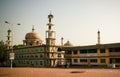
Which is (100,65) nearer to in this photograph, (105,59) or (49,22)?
(105,59)

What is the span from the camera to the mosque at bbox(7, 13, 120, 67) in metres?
43.6

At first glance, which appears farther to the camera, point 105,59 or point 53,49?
point 53,49

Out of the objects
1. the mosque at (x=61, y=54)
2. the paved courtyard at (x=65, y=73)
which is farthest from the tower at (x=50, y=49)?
the paved courtyard at (x=65, y=73)

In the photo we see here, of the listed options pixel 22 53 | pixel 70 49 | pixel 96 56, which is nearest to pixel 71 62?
pixel 70 49

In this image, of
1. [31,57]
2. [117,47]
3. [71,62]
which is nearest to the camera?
[117,47]

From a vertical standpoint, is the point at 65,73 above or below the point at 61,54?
below

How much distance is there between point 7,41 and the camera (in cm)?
7375

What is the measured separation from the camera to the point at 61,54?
57.3 m

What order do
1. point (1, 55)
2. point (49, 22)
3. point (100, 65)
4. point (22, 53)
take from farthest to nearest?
point (1, 55), point (22, 53), point (49, 22), point (100, 65)

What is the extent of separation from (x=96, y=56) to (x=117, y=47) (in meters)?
6.20

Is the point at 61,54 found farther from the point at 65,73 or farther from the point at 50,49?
the point at 65,73

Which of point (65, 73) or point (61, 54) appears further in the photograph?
point (61, 54)

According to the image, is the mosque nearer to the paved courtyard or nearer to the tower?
the tower

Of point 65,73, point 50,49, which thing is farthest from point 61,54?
point 65,73
